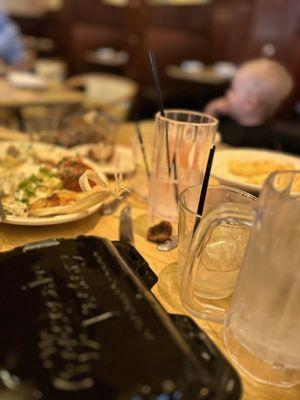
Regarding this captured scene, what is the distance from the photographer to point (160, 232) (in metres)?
0.71

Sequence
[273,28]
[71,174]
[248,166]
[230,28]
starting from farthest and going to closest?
1. [230,28]
2. [273,28]
3. [248,166]
4. [71,174]

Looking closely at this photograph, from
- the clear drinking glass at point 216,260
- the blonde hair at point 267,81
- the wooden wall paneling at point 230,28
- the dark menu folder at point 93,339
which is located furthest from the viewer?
the wooden wall paneling at point 230,28

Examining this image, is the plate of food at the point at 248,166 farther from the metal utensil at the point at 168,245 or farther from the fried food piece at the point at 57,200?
the fried food piece at the point at 57,200

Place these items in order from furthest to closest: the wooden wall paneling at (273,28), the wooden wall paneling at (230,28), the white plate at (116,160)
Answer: the wooden wall paneling at (230,28), the wooden wall paneling at (273,28), the white plate at (116,160)

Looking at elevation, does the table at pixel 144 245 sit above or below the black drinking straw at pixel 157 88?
below

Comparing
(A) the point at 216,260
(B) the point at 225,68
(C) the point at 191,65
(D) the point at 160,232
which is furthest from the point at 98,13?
(A) the point at 216,260

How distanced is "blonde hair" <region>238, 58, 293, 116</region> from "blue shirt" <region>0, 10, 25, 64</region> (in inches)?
91.5

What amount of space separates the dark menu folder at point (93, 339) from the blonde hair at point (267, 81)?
153 cm

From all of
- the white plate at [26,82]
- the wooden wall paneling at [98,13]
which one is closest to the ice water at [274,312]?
the white plate at [26,82]

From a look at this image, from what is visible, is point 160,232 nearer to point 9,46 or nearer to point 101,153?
point 101,153

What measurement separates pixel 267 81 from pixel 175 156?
4.00ft

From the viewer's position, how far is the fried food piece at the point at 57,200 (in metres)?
0.71

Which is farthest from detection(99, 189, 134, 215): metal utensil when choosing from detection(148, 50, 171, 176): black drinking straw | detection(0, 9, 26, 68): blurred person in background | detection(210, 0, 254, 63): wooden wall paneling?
detection(210, 0, 254, 63): wooden wall paneling

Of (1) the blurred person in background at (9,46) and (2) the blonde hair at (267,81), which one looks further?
(1) the blurred person in background at (9,46)
